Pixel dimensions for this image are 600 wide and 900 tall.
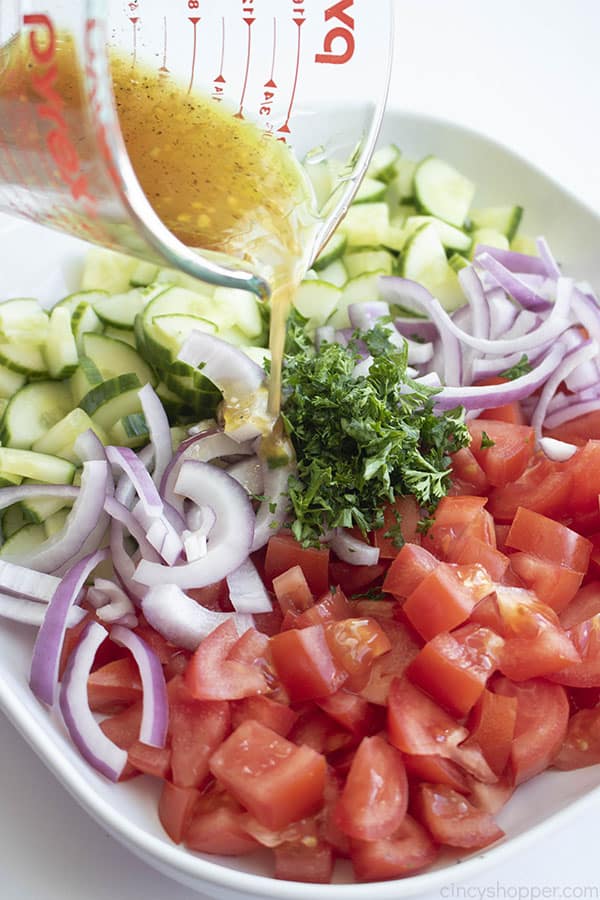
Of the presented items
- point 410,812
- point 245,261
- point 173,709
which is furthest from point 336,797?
point 245,261

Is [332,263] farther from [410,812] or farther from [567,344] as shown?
[410,812]

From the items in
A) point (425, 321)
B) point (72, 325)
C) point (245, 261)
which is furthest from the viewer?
point (425, 321)

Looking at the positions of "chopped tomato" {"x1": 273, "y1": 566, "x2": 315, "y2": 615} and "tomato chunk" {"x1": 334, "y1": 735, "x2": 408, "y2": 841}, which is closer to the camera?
"tomato chunk" {"x1": 334, "y1": 735, "x2": 408, "y2": 841}

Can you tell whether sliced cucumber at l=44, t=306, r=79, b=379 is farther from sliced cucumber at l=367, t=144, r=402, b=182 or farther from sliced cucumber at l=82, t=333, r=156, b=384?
sliced cucumber at l=367, t=144, r=402, b=182

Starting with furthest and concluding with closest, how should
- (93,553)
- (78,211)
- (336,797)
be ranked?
(93,553), (336,797), (78,211)

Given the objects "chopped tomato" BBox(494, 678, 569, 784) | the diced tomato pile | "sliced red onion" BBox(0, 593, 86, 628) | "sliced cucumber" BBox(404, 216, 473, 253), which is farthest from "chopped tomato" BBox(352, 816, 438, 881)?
"sliced cucumber" BBox(404, 216, 473, 253)

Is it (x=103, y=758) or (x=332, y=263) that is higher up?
(x=332, y=263)

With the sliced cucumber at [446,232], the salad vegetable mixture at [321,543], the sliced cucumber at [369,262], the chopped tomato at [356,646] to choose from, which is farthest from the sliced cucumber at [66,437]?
the sliced cucumber at [446,232]
